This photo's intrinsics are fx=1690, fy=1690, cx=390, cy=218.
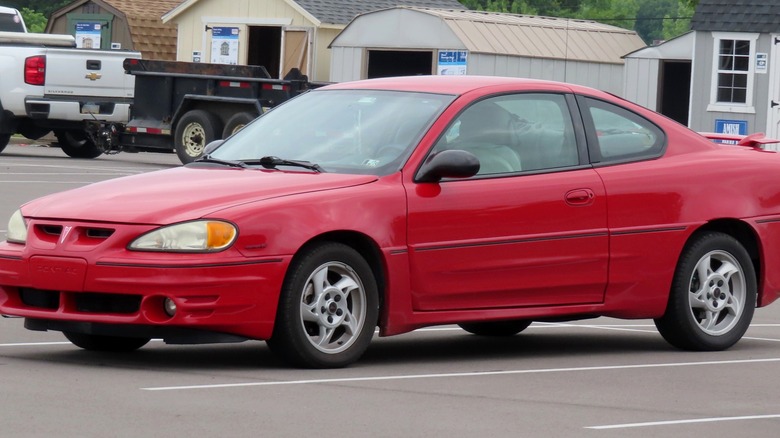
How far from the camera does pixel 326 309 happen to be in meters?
8.20

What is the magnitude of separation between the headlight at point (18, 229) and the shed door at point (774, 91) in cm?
2392

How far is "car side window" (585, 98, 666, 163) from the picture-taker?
9.43 meters

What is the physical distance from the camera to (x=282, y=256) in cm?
795

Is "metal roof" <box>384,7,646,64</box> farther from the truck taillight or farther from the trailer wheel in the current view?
the truck taillight

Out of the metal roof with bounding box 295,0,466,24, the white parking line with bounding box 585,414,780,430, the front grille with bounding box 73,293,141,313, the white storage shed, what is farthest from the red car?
the metal roof with bounding box 295,0,466,24

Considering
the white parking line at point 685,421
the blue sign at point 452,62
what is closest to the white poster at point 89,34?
the blue sign at point 452,62

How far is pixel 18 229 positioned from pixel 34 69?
754 inches

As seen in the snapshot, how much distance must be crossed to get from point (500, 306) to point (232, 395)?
2.06m

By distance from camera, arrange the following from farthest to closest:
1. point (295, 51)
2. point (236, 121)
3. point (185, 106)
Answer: point (295, 51)
point (185, 106)
point (236, 121)

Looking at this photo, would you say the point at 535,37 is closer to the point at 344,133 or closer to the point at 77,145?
the point at 77,145

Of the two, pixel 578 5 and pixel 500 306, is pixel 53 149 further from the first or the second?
pixel 578 5

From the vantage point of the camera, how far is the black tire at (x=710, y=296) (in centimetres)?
955

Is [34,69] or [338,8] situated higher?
[338,8]

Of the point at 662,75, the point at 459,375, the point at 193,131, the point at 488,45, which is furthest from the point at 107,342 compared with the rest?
the point at 662,75
